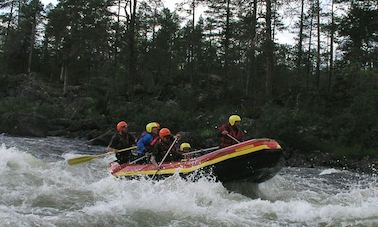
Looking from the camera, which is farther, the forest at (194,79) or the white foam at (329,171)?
the forest at (194,79)

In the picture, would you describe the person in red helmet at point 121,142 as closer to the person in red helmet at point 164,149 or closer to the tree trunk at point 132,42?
the person in red helmet at point 164,149

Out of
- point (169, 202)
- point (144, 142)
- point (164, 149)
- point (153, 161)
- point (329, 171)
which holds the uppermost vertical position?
point (144, 142)

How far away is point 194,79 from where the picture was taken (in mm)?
32688

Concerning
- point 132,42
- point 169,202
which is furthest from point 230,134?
point 132,42

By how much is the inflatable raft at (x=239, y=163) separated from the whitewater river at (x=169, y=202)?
236 mm

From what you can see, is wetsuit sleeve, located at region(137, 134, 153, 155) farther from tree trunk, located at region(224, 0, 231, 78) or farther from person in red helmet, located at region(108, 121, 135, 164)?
tree trunk, located at region(224, 0, 231, 78)

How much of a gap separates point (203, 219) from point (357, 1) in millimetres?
24829

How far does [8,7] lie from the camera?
5044 cm

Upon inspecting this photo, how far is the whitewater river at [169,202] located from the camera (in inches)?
307

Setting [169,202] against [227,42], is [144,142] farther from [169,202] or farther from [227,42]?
[227,42]

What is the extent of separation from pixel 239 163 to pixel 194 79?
23032mm

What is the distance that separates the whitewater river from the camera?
7.80m

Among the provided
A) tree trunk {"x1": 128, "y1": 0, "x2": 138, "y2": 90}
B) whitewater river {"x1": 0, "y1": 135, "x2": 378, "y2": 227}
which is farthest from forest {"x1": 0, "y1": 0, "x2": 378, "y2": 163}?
whitewater river {"x1": 0, "y1": 135, "x2": 378, "y2": 227}

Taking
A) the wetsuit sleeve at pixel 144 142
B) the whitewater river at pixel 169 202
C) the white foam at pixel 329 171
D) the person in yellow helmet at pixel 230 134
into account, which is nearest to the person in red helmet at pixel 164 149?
the wetsuit sleeve at pixel 144 142
